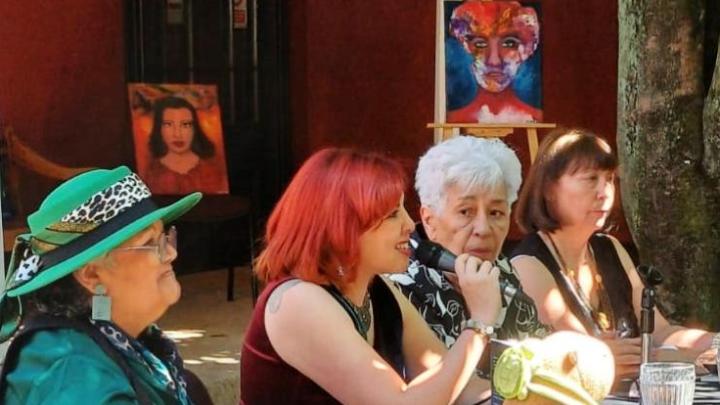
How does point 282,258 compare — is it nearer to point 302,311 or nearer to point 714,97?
point 302,311

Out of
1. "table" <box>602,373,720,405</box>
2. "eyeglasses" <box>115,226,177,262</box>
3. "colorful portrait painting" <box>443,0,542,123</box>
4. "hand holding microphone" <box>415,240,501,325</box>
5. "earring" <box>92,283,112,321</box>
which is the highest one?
"colorful portrait painting" <box>443,0,542,123</box>

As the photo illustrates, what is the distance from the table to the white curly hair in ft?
2.52

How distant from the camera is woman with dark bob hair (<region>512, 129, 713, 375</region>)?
13.6ft

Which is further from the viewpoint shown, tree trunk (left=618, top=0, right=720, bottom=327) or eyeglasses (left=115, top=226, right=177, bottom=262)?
tree trunk (left=618, top=0, right=720, bottom=327)

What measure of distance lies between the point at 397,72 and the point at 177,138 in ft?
5.09

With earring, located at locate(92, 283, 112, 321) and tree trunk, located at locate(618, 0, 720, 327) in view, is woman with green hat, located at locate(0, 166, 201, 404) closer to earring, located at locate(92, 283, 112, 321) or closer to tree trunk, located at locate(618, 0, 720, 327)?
earring, located at locate(92, 283, 112, 321)

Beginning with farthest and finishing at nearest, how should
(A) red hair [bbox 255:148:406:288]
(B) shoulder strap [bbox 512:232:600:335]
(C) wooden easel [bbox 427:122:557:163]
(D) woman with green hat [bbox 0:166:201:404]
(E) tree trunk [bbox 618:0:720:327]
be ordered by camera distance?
(C) wooden easel [bbox 427:122:557:163]
(E) tree trunk [bbox 618:0:720:327]
(B) shoulder strap [bbox 512:232:600:335]
(A) red hair [bbox 255:148:406:288]
(D) woman with green hat [bbox 0:166:201:404]

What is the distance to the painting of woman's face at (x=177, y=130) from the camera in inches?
305

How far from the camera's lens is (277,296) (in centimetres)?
323

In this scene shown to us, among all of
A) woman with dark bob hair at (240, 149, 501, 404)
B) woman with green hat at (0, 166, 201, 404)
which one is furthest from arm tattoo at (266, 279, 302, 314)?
woman with green hat at (0, 166, 201, 404)

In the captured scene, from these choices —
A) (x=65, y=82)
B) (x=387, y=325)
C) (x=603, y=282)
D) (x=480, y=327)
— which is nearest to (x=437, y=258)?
(x=387, y=325)

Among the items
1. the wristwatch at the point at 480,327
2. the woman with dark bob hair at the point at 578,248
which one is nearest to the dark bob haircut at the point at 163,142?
the woman with dark bob hair at the point at 578,248

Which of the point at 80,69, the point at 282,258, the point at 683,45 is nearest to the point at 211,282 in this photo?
the point at 80,69

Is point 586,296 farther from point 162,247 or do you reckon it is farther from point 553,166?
point 162,247
